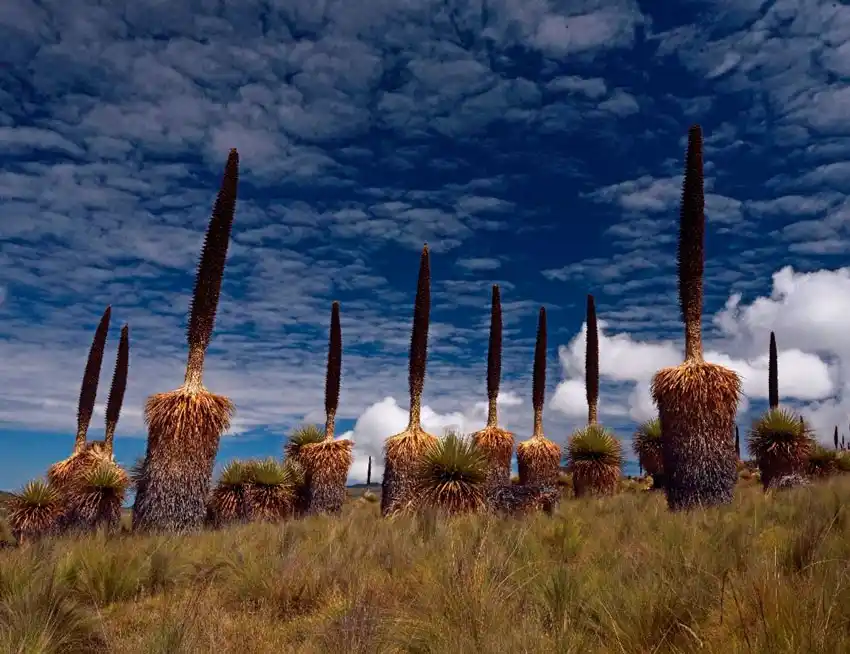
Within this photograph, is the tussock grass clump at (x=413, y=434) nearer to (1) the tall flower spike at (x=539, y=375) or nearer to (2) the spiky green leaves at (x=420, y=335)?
(2) the spiky green leaves at (x=420, y=335)

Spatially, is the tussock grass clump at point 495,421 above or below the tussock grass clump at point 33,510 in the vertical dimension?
above

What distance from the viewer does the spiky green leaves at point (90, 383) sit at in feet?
92.8

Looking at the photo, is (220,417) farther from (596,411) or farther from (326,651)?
(596,411)

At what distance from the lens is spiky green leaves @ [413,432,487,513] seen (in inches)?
591

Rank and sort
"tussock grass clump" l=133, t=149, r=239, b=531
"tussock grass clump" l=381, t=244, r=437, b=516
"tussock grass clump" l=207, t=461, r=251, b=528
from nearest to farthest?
"tussock grass clump" l=133, t=149, r=239, b=531 < "tussock grass clump" l=381, t=244, r=437, b=516 < "tussock grass clump" l=207, t=461, r=251, b=528

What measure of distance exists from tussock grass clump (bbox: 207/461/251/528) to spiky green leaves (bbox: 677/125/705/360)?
16465mm

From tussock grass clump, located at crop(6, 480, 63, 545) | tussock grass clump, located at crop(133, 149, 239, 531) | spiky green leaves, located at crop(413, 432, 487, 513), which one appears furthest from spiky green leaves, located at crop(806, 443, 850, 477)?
tussock grass clump, located at crop(6, 480, 63, 545)

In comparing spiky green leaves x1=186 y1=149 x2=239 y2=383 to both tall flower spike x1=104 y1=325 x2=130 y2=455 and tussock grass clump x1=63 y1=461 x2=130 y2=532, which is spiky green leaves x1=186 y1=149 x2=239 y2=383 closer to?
tussock grass clump x1=63 y1=461 x2=130 y2=532

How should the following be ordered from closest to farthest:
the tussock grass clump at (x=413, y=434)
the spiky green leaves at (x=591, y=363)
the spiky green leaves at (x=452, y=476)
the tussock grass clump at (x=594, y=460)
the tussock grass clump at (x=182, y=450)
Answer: the spiky green leaves at (x=452, y=476), the tussock grass clump at (x=182, y=450), the tussock grass clump at (x=413, y=434), the tussock grass clump at (x=594, y=460), the spiky green leaves at (x=591, y=363)

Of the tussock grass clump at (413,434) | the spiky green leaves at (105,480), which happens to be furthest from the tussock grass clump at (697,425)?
the spiky green leaves at (105,480)

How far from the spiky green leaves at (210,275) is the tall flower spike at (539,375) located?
16631 mm

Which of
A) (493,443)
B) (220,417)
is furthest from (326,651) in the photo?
(493,443)

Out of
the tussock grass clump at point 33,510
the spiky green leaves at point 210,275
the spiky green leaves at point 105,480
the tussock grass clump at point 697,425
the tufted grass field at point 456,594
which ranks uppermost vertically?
the spiky green leaves at point 210,275

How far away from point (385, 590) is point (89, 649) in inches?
123
